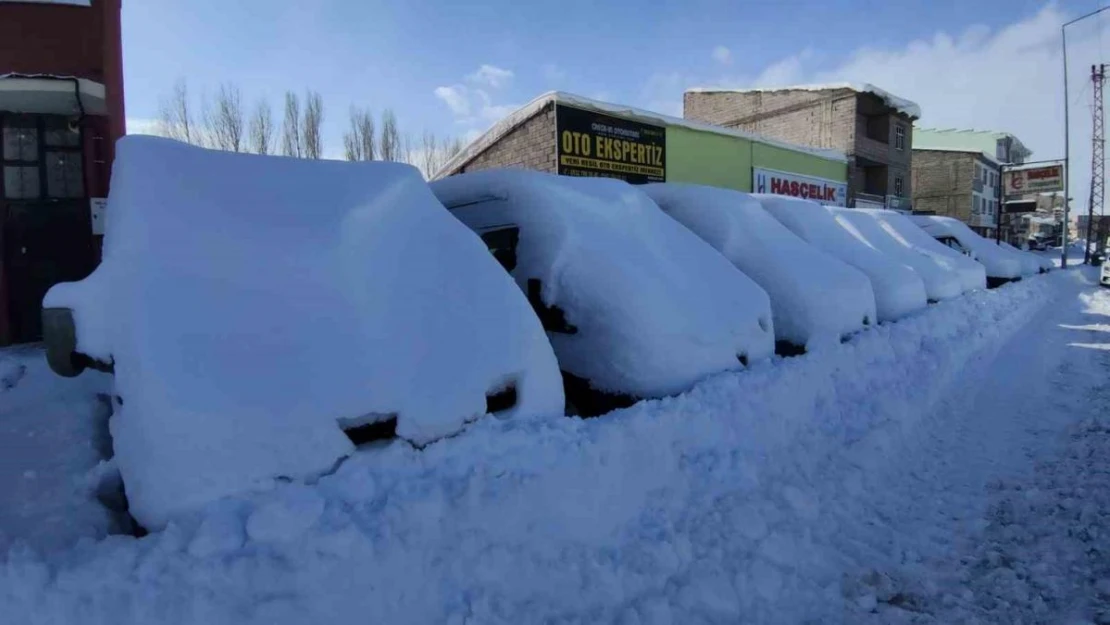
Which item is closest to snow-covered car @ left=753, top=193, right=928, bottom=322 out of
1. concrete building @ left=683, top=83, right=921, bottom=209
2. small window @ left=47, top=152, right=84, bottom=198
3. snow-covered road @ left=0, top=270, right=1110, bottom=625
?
snow-covered road @ left=0, top=270, right=1110, bottom=625

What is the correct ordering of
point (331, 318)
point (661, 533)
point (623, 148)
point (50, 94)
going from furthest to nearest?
point (623, 148) < point (50, 94) < point (661, 533) < point (331, 318)

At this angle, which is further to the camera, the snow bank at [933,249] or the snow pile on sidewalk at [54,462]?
the snow bank at [933,249]

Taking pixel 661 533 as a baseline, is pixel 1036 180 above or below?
above

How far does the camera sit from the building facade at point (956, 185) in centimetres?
3772

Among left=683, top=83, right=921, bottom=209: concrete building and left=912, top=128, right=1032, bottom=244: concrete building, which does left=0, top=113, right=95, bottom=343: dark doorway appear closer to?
left=683, top=83, right=921, bottom=209: concrete building

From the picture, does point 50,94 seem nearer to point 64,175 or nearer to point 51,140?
point 51,140

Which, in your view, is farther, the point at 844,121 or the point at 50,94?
the point at 844,121

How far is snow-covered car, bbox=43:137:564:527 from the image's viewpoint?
1987 mm

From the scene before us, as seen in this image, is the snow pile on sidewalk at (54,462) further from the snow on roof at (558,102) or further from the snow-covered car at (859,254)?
the snow on roof at (558,102)

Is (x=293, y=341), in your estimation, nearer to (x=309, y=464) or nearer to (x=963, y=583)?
(x=309, y=464)

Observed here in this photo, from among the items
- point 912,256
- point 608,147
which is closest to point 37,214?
point 608,147

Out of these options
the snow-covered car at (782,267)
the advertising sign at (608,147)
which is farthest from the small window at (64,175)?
the advertising sign at (608,147)

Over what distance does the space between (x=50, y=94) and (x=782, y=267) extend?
309 inches

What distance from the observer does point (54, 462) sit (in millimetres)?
2789
